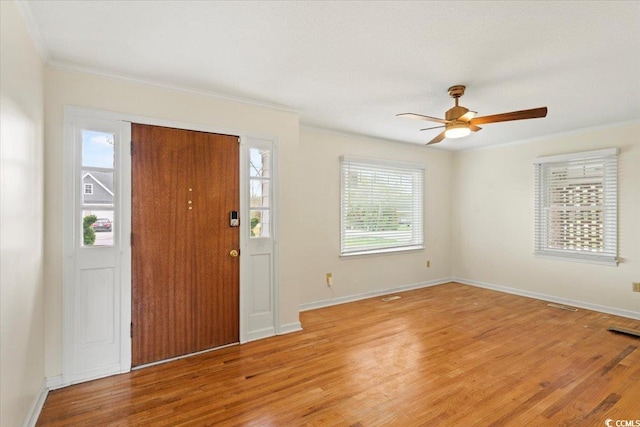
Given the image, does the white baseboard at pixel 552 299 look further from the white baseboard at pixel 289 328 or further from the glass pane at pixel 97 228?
the glass pane at pixel 97 228

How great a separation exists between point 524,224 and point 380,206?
2.31m

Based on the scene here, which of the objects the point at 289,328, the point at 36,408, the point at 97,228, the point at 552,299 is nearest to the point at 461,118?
the point at 289,328

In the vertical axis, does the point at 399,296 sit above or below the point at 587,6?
below

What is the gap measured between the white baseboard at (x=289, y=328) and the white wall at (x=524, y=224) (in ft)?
12.3

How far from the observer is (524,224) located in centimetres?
505

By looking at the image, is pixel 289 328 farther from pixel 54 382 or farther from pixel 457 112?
pixel 457 112

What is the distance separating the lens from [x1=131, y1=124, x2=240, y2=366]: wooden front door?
2785 millimetres

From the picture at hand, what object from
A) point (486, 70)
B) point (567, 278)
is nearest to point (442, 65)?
point (486, 70)

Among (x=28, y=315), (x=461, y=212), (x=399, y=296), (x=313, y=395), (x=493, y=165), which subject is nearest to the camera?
(x=28, y=315)

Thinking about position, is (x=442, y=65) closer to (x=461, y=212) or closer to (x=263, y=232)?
(x=263, y=232)

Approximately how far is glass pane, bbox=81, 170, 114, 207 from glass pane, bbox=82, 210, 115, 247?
0.09 m

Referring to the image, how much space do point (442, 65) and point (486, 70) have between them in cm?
41

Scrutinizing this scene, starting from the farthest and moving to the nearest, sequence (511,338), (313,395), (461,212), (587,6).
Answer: (461,212) < (511,338) < (313,395) < (587,6)

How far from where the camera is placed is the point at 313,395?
2332mm
